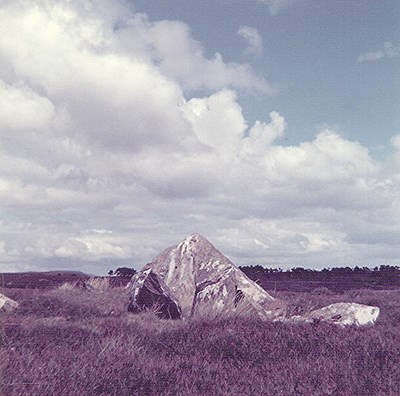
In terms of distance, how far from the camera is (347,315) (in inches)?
439

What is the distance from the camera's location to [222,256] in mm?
14883

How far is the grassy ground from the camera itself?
5.73 meters

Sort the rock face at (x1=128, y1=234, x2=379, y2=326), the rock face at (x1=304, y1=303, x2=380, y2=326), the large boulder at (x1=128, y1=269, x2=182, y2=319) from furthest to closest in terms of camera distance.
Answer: the large boulder at (x1=128, y1=269, x2=182, y2=319) < the rock face at (x1=128, y1=234, x2=379, y2=326) < the rock face at (x1=304, y1=303, x2=380, y2=326)

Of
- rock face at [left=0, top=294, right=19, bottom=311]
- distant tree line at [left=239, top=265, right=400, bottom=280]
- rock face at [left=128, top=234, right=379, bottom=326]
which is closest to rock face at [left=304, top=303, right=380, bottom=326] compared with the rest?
rock face at [left=128, top=234, right=379, bottom=326]

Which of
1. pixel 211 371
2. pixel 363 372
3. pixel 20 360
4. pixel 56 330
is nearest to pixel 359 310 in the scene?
pixel 363 372

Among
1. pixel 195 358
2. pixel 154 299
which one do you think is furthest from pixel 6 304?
pixel 195 358

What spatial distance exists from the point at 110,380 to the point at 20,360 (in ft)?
3.86

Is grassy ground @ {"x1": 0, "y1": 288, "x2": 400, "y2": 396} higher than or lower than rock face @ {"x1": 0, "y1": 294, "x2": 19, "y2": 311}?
lower

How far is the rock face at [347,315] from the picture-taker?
1085 centimetres

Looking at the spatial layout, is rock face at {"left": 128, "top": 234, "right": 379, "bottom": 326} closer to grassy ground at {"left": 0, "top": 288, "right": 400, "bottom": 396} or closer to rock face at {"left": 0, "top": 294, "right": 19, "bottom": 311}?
grassy ground at {"left": 0, "top": 288, "right": 400, "bottom": 396}

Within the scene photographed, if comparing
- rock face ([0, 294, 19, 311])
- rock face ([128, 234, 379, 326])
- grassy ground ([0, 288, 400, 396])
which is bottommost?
grassy ground ([0, 288, 400, 396])

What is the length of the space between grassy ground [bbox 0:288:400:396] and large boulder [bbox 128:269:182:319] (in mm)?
1316

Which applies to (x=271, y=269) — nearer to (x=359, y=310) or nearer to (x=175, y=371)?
(x=359, y=310)

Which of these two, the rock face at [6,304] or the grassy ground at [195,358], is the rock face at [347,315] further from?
the rock face at [6,304]
